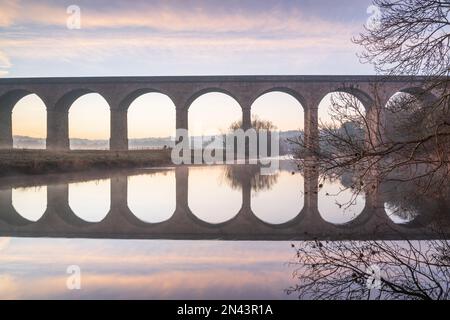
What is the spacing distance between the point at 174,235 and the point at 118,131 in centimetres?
2924

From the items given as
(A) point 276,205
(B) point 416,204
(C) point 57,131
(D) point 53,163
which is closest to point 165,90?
(C) point 57,131

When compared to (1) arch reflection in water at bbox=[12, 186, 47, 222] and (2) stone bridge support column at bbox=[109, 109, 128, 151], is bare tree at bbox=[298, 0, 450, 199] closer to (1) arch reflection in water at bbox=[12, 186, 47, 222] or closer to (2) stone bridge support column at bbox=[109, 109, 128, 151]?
(1) arch reflection in water at bbox=[12, 186, 47, 222]

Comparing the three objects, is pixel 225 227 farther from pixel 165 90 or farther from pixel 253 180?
pixel 165 90

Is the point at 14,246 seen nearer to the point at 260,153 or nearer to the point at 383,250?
the point at 383,250

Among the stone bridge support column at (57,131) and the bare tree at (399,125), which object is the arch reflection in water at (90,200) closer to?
the bare tree at (399,125)

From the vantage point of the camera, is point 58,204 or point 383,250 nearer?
point 383,250

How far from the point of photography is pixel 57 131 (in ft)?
A: 111

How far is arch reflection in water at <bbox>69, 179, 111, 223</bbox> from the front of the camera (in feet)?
24.5

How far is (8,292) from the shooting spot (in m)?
3.32

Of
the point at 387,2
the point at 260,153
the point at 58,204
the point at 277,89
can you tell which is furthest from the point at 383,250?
the point at 260,153

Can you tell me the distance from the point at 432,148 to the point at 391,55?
1.55m

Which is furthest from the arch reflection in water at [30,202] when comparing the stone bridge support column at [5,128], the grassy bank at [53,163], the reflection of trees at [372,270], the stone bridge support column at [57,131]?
the stone bridge support column at [5,128]
